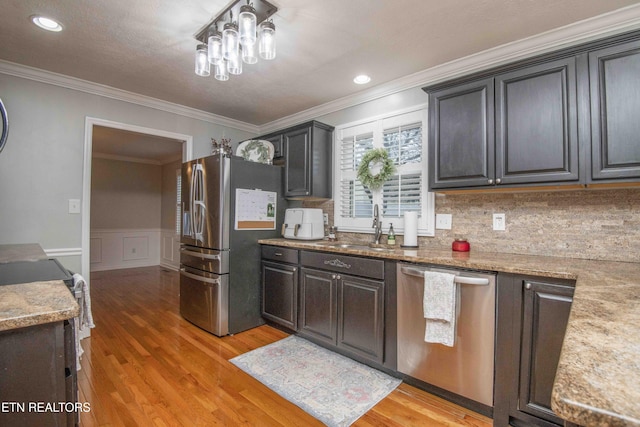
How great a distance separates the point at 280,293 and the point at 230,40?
7.13 ft

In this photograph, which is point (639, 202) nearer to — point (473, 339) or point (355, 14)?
point (473, 339)

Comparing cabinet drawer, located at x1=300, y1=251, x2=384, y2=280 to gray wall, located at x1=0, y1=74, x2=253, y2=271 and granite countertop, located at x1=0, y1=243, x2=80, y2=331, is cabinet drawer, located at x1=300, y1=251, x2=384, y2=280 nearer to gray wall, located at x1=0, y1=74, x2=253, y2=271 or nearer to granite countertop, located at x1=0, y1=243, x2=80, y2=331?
granite countertop, located at x1=0, y1=243, x2=80, y2=331

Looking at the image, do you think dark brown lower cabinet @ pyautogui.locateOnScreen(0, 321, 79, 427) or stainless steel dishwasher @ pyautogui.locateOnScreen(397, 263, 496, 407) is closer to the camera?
dark brown lower cabinet @ pyautogui.locateOnScreen(0, 321, 79, 427)

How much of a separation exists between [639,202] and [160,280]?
5.99 m

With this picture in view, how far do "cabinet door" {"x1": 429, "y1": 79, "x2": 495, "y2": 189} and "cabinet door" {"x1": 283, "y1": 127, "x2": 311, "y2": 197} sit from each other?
1353 millimetres

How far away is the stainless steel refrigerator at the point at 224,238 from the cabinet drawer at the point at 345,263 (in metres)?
0.69

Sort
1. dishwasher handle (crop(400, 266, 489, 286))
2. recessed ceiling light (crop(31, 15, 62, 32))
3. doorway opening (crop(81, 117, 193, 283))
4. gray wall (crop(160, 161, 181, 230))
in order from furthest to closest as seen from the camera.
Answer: gray wall (crop(160, 161, 181, 230)) < doorway opening (crop(81, 117, 193, 283)) < recessed ceiling light (crop(31, 15, 62, 32)) < dishwasher handle (crop(400, 266, 489, 286))

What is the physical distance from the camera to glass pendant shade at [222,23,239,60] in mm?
1855

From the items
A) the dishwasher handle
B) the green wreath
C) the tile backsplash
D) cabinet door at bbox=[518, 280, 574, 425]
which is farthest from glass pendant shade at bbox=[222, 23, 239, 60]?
cabinet door at bbox=[518, 280, 574, 425]

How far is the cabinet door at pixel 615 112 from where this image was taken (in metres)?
1.60

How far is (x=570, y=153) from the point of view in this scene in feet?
5.81

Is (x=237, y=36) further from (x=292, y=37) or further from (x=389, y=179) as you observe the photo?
(x=389, y=179)

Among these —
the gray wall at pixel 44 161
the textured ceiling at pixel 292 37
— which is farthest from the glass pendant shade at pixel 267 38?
the gray wall at pixel 44 161

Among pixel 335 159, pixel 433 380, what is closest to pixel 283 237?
pixel 335 159
